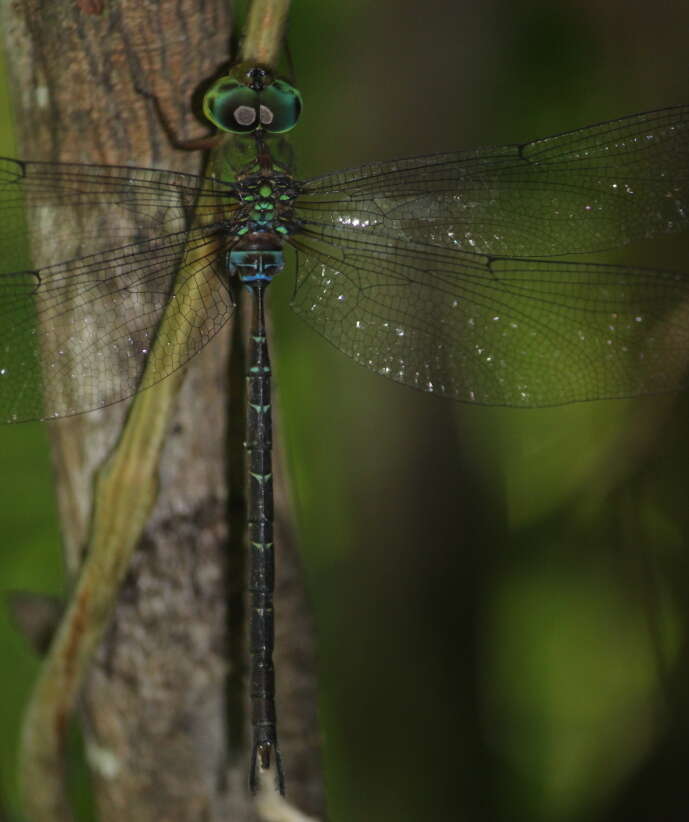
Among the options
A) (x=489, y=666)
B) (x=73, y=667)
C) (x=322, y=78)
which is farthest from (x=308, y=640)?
(x=322, y=78)

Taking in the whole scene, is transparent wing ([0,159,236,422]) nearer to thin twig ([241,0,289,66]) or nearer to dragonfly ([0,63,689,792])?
dragonfly ([0,63,689,792])

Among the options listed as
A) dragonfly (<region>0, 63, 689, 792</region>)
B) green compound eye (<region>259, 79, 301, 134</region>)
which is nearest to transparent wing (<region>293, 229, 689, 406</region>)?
dragonfly (<region>0, 63, 689, 792</region>)

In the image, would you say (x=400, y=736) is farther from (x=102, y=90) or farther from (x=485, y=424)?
(x=102, y=90)

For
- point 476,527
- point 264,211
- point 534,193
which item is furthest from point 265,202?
point 476,527

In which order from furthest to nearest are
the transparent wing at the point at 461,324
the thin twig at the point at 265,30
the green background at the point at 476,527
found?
the green background at the point at 476,527 < the transparent wing at the point at 461,324 < the thin twig at the point at 265,30

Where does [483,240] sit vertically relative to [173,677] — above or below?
above

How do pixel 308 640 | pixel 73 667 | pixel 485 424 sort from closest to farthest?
pixel 73 667, pixel 308 640, pixel 485 424

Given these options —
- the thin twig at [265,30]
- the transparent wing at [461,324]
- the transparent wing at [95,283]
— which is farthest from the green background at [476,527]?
the thin twig at [265,30]

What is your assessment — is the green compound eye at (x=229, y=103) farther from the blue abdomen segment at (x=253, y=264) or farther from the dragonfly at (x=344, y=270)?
the blue abdomen segment at (x=253, y=264)
